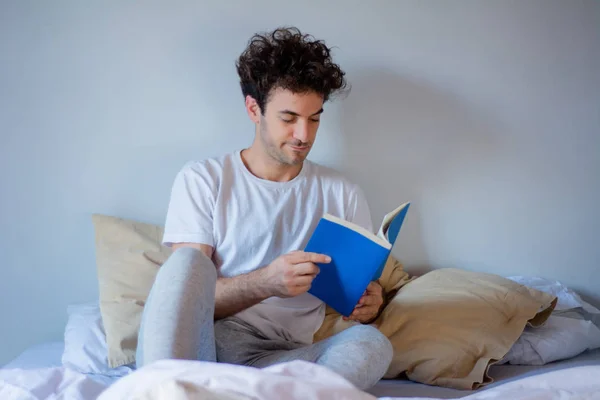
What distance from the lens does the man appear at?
141 cm

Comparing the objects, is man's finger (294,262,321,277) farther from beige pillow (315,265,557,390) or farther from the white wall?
the white wall

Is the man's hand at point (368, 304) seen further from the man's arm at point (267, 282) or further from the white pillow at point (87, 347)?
the white pillow at point (87, 347)

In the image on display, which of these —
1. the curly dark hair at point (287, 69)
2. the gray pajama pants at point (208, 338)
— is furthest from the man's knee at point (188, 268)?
the curly dark hair at point (287, 69)

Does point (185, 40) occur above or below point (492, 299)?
above

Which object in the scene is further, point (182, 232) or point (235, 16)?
point (235, 16)

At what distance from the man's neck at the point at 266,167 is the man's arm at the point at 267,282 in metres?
0.24

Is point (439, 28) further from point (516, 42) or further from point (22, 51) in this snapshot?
point (22, 51)

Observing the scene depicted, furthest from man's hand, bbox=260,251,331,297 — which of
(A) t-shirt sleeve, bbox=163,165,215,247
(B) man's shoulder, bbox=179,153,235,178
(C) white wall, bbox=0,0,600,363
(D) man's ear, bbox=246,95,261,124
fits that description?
(C) white wall, bbox=0,0,600,363

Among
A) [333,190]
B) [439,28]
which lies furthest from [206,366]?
[439,28]

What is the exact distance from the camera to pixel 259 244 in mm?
1556

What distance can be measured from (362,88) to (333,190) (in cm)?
42

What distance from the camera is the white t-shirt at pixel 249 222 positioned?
4.97 ft

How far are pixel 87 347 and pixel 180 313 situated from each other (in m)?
0.68

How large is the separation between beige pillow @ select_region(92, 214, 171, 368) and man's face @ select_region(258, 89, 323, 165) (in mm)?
460
